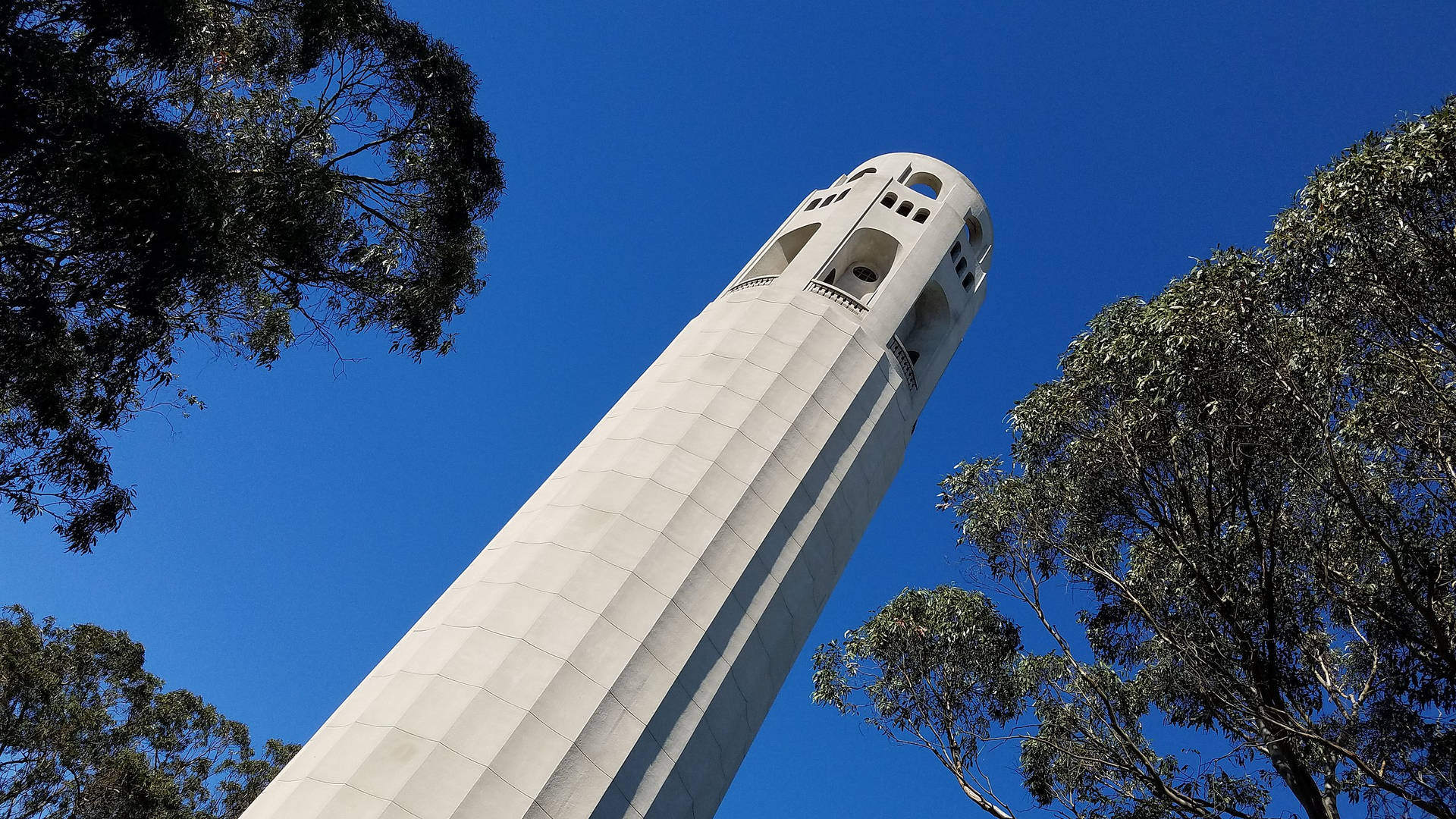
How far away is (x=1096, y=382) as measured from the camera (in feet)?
67.6

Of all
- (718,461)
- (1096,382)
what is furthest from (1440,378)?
(718,461)

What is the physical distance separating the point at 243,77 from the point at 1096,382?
16.6 meters

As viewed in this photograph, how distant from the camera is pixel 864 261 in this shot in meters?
30.6

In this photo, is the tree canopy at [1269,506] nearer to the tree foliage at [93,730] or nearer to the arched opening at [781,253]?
the arched opening at [781,253]

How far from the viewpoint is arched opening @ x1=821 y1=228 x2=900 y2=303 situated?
2925 cm

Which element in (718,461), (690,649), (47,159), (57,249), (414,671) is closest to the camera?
(47,159)

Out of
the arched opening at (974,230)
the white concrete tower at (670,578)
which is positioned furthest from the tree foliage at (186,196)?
the arched opening at (974,230)

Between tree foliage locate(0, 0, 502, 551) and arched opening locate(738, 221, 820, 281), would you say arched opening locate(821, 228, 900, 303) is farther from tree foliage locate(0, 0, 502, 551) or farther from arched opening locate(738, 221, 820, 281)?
tree foliage locate(0, 0, 502, 551)

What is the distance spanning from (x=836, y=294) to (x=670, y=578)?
10.7 m

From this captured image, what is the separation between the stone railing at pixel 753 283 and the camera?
93.7 feet

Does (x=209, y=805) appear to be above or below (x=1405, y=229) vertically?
below

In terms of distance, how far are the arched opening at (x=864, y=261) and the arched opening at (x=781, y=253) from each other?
1.46 metres

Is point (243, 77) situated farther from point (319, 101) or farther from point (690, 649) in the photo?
point (690, 649)

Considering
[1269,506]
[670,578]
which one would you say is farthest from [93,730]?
[1269,506]
